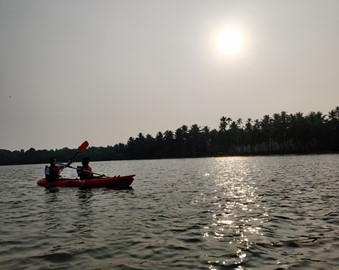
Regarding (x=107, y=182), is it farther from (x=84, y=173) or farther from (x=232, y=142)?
(x=232, y=142)

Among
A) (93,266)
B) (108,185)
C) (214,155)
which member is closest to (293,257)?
(93,266)

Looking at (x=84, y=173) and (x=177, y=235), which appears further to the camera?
(x=84, y=173)

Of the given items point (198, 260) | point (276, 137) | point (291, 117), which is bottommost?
Result: point (198, 260)

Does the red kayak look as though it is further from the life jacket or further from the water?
the water

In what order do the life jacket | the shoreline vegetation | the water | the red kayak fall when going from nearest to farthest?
the water, the red kayak, the life jacket, the shoreline vegetation

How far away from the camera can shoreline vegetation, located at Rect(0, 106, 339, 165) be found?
9844 cm

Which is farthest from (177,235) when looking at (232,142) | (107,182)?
(232,142)

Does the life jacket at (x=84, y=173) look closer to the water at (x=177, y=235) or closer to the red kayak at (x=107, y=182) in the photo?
the red kayak at (x=107, y=182)

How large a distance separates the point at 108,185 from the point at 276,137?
9551cm

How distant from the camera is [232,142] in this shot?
128m

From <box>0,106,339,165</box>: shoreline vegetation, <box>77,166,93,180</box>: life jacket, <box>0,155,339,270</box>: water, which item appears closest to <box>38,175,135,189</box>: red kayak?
<box>77,166,93,180</box>: life jacket

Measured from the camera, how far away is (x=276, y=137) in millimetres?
108312

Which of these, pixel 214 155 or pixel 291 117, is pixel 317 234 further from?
pixel 214 155

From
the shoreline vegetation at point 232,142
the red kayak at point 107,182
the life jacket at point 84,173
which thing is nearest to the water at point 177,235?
the red kayak at point 107,182
